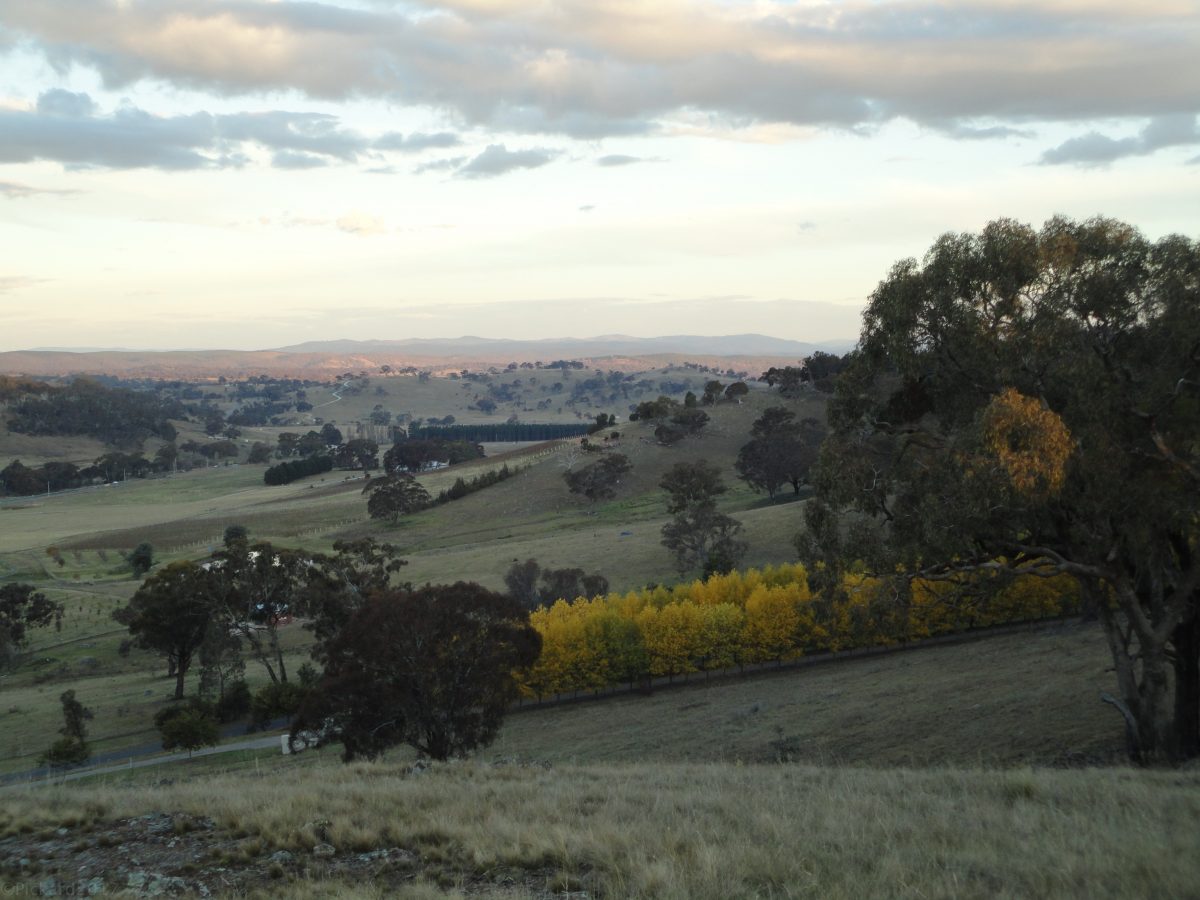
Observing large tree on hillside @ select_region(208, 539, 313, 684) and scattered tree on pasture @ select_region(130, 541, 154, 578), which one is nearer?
large tree on hillside @ select_region(208, 539, 313, 684)

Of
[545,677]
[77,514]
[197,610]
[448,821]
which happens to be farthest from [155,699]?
[77,514]

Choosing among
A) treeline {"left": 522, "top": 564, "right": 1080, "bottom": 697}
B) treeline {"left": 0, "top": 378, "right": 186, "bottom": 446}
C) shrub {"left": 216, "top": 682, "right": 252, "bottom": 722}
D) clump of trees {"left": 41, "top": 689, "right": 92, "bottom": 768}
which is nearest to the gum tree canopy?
treeline {"left": 522, "top": 564, "right": 1080, "bottom": 697}

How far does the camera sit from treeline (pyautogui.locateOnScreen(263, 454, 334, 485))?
Result: 138 meters

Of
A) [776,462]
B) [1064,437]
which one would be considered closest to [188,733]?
[1064,437]

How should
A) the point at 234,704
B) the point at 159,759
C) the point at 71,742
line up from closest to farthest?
the point at 71,742 < the point at 159,759 < the point at 234,704

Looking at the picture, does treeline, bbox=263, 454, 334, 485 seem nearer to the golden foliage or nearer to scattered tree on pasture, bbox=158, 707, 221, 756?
scattered tree on pasture, bbox=158, 707, 221, 756

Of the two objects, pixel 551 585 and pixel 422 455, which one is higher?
pixel 422 455

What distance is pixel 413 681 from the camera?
1004 inches

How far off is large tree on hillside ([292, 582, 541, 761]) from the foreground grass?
37.7 feet

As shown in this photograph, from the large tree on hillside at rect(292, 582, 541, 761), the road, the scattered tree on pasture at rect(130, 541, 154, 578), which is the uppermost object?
the large tree on hillside at rect(292, 582, 541, 761)

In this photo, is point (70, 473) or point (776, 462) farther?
point (70, 473)

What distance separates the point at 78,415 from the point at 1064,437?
661 ft

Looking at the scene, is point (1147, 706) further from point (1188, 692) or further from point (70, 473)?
point (70, 473)

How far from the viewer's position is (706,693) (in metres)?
37.9
